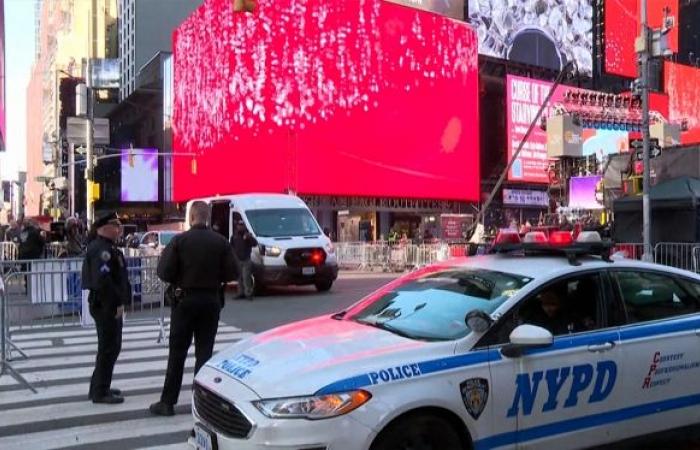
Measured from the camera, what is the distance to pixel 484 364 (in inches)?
157

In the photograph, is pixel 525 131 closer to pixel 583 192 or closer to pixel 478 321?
pixel 583 192

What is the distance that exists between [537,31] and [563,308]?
46076mm

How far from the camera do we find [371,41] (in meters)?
36.9

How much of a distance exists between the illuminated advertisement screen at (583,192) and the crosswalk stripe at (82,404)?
2497 centimetres

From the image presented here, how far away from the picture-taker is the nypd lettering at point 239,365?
3.98 metres

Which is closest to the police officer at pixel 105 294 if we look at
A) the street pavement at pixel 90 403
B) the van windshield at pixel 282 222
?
the street pavement at pixel 90 403

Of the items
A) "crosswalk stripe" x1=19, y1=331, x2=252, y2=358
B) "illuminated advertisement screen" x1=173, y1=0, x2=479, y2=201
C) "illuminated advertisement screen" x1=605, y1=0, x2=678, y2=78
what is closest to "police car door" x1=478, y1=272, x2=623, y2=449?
"crosswalk stripe" x1=19, y1=331, x2=252, y2=358

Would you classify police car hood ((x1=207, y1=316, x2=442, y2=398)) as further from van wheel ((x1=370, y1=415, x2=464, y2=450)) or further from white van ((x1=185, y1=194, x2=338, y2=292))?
white van ((x1=185, y1=194, x2=338, y2=292))

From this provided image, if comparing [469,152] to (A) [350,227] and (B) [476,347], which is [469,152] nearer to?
(A) [350,227]

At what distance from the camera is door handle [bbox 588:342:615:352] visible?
4395 mm

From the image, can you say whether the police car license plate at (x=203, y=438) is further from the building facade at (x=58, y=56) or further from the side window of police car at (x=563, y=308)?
the building facade at (x=58, y=56)

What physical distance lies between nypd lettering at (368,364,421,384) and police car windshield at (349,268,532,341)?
1.34 ft

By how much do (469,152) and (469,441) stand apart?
38150 mm

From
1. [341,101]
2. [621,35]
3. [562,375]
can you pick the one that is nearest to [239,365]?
[562,375]
